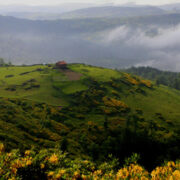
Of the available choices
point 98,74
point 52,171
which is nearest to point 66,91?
point 98,74

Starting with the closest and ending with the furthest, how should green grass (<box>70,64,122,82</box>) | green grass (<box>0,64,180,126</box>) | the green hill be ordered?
the green hill → green grass (<box>0,64,180,126</box>) → green grass (<box>70,64,122,82</box>)

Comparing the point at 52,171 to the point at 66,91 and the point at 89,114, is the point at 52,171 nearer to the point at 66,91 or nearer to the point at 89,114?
the point at 89,114

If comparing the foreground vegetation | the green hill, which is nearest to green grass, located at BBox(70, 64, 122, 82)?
the green hill

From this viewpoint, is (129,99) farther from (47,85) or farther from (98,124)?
(47,85)

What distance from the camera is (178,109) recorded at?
105 m

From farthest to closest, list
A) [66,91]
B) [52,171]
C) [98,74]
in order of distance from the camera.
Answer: [98,74] → [66,91] → [52,171]

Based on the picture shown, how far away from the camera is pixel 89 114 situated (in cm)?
8319

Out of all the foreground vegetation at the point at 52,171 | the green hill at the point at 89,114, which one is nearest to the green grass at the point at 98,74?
the green hill at the point at 89,114

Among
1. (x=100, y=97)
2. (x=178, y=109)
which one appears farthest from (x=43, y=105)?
(x=178, y=109)

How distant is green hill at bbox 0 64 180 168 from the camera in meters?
47.5

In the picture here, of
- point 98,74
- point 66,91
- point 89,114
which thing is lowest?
point 89,114

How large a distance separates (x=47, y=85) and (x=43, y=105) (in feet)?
76.9

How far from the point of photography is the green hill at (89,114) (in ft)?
156

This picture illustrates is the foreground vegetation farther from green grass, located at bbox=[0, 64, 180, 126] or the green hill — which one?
green grass, located at bbox=[0, 64, 180, 126]
